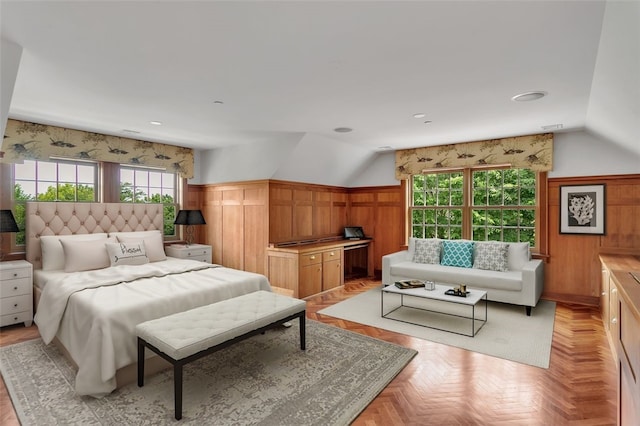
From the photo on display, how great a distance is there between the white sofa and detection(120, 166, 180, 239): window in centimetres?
371

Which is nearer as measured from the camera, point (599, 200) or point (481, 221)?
point (599, 200)

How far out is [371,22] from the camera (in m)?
1.86

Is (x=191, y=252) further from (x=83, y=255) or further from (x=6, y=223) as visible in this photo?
(x=6, y=223)

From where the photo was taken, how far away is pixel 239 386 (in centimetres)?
254

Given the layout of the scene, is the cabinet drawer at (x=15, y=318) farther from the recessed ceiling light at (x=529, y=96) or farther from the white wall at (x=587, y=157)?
the white wall at (x=587, y=157)

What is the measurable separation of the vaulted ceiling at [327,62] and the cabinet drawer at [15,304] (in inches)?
81.0

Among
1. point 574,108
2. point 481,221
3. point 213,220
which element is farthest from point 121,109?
point 481,221

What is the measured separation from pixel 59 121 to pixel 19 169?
80cm

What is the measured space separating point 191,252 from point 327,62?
406cm

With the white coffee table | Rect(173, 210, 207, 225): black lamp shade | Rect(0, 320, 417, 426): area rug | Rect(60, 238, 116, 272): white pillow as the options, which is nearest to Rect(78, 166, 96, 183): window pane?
Rect(60, 238, 116, 272): white pillow

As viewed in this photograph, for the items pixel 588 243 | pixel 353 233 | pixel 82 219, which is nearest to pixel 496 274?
pixel 588 243

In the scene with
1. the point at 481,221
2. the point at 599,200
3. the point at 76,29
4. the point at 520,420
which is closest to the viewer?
the point at 76,29

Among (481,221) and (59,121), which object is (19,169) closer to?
(59,121)

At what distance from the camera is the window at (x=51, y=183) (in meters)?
4.14
